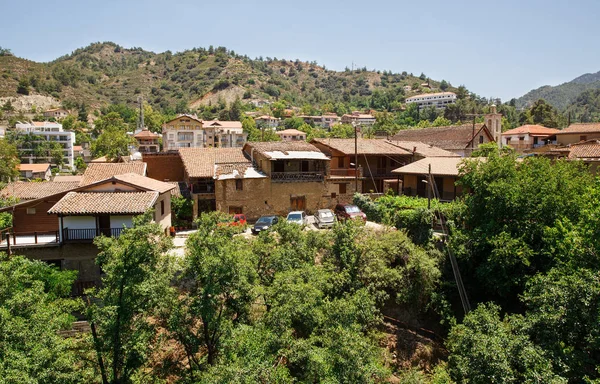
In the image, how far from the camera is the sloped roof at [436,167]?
31.5 meters

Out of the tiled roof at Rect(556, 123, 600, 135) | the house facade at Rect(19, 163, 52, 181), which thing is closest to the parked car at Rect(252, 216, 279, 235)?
the tiled roof at Rect(556, 123, 600, 135)

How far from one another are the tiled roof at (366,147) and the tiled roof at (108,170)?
54.3ft

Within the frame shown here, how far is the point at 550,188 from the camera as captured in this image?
21.7 metres

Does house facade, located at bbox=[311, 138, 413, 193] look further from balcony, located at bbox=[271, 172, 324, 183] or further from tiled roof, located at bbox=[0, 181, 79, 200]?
tiled roof, located at bbox=[0, 181, 79, 200]

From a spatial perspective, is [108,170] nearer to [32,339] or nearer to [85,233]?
[85,233]

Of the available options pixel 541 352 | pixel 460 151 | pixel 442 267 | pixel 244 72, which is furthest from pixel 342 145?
pixel 244 72

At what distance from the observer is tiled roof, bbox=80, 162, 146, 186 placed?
1267 inches

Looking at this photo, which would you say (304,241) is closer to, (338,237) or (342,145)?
(338,237)

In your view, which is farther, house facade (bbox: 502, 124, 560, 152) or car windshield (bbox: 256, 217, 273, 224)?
house facade (bbox: 502, 124, 560, 152)

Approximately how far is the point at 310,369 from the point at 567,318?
394 inches

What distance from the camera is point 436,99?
162 metres

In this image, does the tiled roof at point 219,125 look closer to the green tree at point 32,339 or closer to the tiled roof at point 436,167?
the tiled roof at point 436,167

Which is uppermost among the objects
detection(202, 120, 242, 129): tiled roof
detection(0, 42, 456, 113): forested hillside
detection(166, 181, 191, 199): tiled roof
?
detection(0, 42, 456, 113): forested hillside

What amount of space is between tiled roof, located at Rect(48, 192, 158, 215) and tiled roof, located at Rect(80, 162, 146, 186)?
6.34 m
